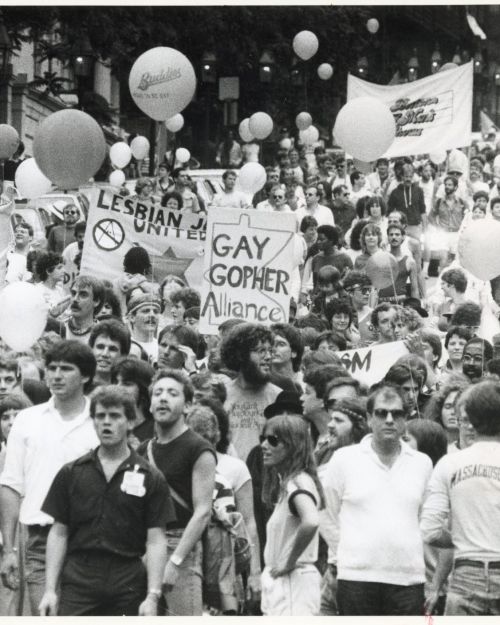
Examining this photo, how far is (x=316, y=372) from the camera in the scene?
1034 cm

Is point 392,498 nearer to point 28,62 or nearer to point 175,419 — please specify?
point 175,419

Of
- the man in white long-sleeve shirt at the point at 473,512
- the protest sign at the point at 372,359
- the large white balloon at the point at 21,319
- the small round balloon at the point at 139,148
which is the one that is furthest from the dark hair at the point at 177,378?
the small round balloon at the point at 139,148

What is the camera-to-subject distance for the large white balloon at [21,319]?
11.1m

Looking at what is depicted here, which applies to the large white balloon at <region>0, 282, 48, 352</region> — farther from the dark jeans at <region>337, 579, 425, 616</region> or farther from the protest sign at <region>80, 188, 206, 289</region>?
the dark jeans at <region>337, 579, 425, 616</region>

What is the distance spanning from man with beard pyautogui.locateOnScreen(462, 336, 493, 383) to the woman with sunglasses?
2968mm

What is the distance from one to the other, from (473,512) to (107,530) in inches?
65.9

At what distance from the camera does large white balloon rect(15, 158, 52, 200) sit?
17672 millimetres

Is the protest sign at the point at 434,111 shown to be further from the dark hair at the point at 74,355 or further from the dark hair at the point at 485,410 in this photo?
the dark hair at the point at 485,410

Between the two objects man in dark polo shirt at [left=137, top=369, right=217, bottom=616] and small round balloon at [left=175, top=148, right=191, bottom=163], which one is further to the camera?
small round balloon at [left=175, top=148, right=191, bottom=163]

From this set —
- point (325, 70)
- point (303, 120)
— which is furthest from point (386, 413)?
point (325, 70)

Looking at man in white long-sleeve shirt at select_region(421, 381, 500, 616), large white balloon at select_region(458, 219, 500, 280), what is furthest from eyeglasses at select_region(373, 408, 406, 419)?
large white balloon at select_region(458, 219, 500, 280)

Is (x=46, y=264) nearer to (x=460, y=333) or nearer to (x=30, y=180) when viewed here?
(x=30, y=180)

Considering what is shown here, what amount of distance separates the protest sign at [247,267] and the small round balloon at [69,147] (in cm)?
101

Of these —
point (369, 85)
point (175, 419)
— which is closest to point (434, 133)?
point (369, 85)
